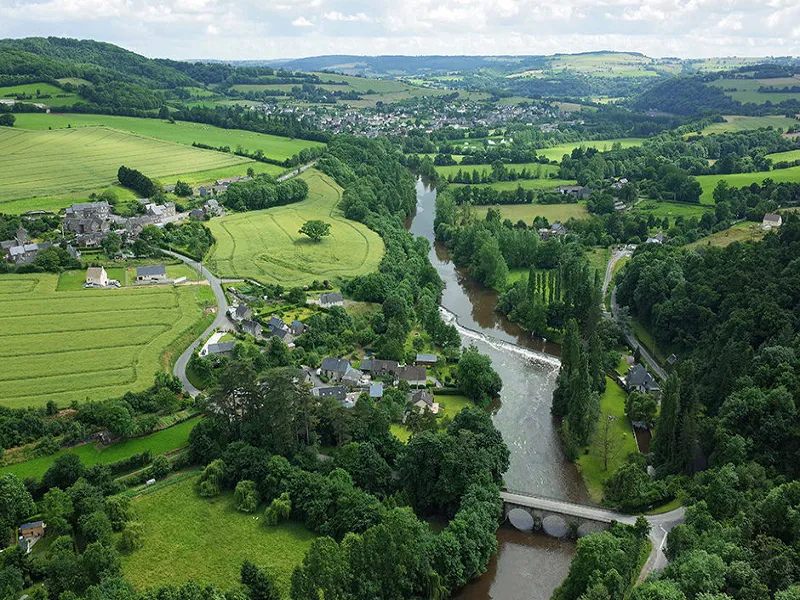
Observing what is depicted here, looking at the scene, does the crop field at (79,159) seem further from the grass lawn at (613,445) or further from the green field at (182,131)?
the grass lawn at (613,445)

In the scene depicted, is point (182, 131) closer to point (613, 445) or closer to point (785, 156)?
point (613, 445)

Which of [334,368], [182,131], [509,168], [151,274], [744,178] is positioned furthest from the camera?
[509,168]

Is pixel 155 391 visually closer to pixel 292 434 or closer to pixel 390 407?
pixel 292 434

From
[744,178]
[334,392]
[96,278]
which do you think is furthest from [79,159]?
[744,178]

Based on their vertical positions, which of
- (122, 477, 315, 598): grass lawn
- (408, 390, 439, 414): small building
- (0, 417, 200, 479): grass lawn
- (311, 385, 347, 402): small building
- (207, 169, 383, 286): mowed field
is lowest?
A: (122, 477, 315, 598): grass lawn

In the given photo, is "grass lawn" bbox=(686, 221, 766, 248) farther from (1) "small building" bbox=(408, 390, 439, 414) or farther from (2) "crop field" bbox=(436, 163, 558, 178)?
(2) "crop field" bbox=(436, 163, 558, 178)

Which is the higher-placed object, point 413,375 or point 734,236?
point 734,236

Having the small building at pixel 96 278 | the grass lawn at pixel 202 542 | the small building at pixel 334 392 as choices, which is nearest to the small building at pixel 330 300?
the small building at pixel 334 392

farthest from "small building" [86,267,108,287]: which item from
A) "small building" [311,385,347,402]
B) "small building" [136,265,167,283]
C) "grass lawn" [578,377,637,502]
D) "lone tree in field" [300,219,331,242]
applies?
"grass lawn" [578,377,637,502]
